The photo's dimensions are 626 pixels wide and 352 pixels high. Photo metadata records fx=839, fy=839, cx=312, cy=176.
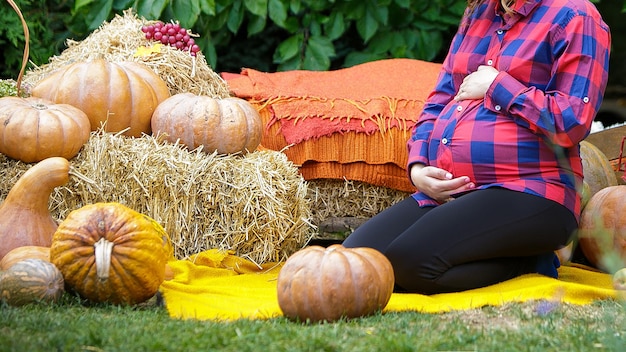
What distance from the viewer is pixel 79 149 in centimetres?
352

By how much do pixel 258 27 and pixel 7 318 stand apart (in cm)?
337

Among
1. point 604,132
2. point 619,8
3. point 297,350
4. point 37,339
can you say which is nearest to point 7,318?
point 37,339

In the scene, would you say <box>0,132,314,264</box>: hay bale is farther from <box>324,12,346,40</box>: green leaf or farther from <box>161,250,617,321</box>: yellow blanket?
<box>324,12,346,40</box>: green leaf

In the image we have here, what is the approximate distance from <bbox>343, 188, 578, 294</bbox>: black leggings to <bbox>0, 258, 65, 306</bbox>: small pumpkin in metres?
1.15

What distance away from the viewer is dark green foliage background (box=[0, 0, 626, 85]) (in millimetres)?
5246

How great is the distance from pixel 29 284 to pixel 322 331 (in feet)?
3.26

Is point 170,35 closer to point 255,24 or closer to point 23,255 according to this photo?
point 255,24

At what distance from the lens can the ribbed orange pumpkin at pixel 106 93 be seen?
371 centimetres

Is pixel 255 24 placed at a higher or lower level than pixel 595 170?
higher

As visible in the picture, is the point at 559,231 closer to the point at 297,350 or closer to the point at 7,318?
the point at 297,350

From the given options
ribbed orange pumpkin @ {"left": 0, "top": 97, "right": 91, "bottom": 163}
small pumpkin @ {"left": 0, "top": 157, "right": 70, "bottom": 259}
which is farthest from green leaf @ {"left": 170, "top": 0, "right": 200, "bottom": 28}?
small pumpkin @ {"left": 0, "top": 157, "right": 70, "bottom": 259}

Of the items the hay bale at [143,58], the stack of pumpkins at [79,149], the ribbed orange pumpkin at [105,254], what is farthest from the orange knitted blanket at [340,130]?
the ribbed orange pumpkin at [105,254]

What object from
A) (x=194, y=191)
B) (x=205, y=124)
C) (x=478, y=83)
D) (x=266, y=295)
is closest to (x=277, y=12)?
(x=205, y=124)

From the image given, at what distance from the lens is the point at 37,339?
2113 millimetres
